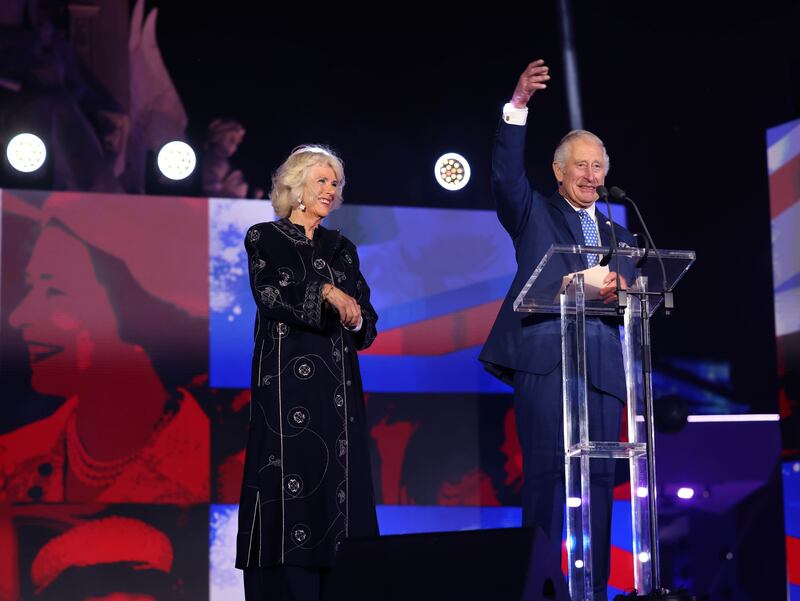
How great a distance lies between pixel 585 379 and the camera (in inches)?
122

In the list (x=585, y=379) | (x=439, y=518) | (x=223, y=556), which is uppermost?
(x=585, y=379)

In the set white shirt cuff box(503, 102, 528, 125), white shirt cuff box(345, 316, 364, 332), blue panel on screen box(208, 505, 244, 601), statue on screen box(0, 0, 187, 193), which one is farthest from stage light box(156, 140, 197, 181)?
white shirt cuff box(503, 102, 528, 125)

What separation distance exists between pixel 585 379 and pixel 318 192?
3.30 ft

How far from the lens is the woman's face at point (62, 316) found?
4801mm

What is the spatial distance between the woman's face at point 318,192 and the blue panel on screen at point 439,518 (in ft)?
6.00

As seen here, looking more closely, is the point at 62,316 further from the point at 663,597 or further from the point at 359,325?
the point at 663,597

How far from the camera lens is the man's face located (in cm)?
358

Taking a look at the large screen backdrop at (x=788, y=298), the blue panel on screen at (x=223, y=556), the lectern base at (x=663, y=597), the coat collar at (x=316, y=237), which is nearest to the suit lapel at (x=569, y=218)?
the coat collar at (x=316, y=237)

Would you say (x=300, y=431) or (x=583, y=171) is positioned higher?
(x=583, y=171)

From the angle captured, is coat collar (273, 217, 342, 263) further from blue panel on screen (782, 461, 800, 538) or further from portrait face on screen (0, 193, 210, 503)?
blue panel on screen (782, 461, 800, 538)

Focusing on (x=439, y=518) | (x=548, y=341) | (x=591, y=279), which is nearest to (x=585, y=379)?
(x=591, y=279)

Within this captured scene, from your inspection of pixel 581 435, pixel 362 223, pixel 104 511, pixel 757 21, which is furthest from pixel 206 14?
pixel 581 435

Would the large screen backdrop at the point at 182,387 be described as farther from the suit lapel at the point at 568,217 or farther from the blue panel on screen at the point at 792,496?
the suit lapel at the point at 568,217

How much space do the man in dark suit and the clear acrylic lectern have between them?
0.08 m
